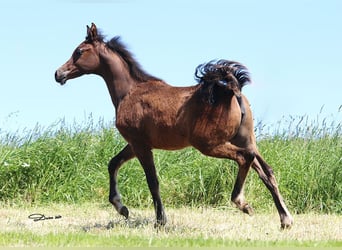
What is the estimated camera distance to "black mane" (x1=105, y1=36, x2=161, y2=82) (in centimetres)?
834

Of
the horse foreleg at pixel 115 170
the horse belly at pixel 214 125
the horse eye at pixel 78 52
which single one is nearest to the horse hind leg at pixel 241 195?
the horse belly at pixel 214 125

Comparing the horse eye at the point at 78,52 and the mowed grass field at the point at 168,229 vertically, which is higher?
the horse eye at the point at 78,52

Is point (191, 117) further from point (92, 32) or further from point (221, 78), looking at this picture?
point (92, 32)

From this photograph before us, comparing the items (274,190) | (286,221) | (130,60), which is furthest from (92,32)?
(286,221)

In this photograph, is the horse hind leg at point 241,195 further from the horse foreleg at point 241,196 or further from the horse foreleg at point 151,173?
the horse foreleg at point 151,173

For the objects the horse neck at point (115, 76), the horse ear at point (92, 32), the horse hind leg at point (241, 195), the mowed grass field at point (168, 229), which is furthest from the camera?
the horse ear at point (92, 32)

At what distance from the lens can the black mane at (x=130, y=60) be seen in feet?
27.4

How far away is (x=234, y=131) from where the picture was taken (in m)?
7.43

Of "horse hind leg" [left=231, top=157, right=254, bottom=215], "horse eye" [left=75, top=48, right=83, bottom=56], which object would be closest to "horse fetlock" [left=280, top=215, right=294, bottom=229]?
"horse hind leg" [left=231, top=157, right=254, bottom=215]

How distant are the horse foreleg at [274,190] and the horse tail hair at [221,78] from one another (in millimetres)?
1014

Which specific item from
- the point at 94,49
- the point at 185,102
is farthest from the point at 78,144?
the point at 185,102

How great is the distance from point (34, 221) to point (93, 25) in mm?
3073

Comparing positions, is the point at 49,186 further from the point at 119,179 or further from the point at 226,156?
the point at 226,156

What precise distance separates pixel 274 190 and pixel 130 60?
2689 millimetres
